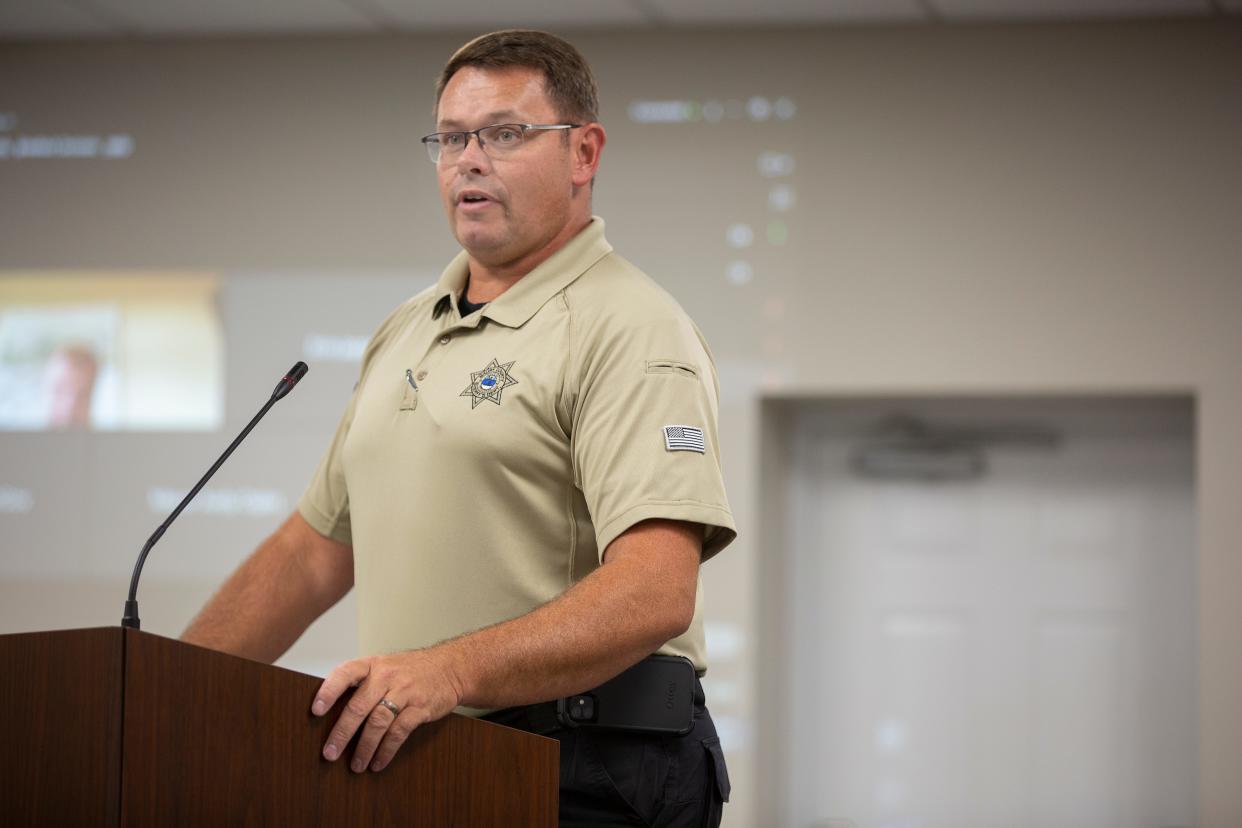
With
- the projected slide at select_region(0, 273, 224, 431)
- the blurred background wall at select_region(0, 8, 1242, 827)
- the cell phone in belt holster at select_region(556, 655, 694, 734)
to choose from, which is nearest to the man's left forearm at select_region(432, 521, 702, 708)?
the cell phone in belt holster at select_region(556, 655, 694, 734)

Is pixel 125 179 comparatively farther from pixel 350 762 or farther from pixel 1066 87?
pixel 350 762

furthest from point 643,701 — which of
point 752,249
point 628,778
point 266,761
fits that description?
point 752,249

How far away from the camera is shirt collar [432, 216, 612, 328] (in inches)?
64.8

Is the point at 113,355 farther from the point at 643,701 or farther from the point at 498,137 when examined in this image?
the point at 643,701

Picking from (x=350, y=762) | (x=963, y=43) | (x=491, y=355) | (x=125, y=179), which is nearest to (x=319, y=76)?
(x=125, y=179)

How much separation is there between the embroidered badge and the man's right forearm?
1.20 feet

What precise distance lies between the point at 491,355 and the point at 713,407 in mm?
246

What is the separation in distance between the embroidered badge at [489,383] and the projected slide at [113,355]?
3.36m

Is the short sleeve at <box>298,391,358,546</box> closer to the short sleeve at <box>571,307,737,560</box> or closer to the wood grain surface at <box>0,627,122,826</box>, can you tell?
the short sleeve at <box>571,307,737,560</box>

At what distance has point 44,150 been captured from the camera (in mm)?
4957

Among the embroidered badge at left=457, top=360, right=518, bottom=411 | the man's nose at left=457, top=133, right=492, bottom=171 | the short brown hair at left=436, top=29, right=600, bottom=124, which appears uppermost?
the short brown hair at left=436, top=29, right=600, bottom=124

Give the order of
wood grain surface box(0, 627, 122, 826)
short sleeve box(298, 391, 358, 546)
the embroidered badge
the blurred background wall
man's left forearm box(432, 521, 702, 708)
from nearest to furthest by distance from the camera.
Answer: wood grain surface box(0, 627, 122, 826) < man's left forearm box(432, 521, 702, 708) < the embroidered badge < short sleeve box(298, 391, 358, 546) < the blurred background wall

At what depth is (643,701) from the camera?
1530mm

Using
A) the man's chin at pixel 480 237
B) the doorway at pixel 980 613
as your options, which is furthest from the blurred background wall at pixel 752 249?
the man's chin at pixel 480 237
